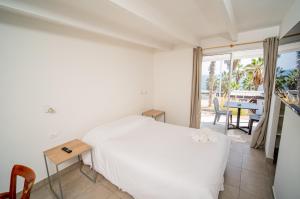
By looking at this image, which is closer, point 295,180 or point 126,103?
point 295,180

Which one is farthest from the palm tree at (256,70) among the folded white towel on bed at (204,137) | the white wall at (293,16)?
the folded white towel on bed at (204,137)

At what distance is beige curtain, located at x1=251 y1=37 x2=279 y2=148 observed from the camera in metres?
2.50

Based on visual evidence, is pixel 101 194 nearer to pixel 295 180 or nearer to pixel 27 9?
pixel 295 180

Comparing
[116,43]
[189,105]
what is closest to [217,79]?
[189,105]

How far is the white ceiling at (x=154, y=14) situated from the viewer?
5.05 feet

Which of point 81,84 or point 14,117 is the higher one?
point 81,84

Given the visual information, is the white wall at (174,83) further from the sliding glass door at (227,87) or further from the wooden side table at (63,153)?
the wooden side table at (63,153)

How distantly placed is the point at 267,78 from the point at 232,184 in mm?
2128

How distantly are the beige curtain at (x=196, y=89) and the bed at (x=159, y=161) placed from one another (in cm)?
113

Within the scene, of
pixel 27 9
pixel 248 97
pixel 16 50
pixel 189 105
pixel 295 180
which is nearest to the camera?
pixel 295 180

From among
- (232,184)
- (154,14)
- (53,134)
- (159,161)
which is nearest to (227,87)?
(232,184)

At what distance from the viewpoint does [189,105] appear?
3666 mm

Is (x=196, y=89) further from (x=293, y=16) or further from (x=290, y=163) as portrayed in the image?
(x=290, y=163)

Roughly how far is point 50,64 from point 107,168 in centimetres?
172
